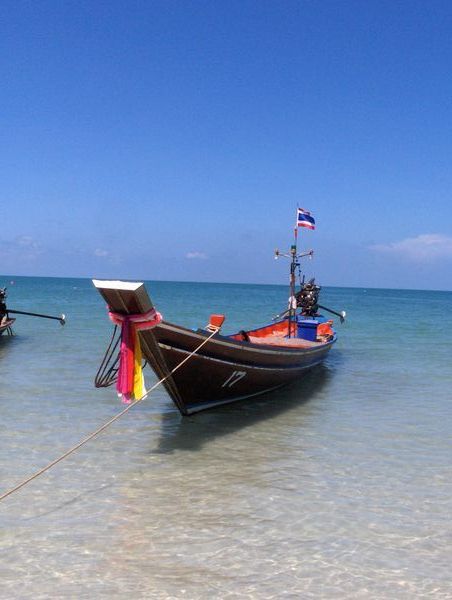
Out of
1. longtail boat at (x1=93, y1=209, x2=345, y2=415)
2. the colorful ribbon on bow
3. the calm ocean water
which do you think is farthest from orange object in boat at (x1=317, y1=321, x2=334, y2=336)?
the colorful ribbon on bow

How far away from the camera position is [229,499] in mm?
8297

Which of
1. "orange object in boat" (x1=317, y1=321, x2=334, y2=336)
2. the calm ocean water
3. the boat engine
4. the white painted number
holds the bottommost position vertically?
the calm ocean water

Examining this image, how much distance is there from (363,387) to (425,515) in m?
10.5

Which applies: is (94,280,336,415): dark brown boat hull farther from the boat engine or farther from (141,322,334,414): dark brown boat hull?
the boat engine

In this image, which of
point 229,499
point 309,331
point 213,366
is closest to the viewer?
point 229,499

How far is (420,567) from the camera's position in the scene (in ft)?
21.2

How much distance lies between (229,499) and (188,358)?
3.62 m

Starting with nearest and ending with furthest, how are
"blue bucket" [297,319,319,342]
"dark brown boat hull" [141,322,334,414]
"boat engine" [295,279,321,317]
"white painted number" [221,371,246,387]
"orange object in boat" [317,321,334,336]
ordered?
"dark brown boat hull" [141,322,334,414] → "white painted number" [221,371,246,387] → "blue bucket" [297,319,319,342] → "orange object in boat" [317,321,334,336] → "boat engine" [295,279,321,317]

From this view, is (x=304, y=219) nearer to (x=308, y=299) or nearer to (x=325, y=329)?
(x=325, y=329)

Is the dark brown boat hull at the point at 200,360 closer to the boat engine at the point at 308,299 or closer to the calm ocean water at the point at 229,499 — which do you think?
the calm ocean water at the point at 229,499

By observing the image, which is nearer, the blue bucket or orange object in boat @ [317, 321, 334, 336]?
the blue bucket

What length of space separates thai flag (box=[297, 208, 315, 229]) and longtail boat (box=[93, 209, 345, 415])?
20.7ft

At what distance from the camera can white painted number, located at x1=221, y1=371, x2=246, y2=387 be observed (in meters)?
13.0

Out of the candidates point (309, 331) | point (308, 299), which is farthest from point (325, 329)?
point (308, 299)
